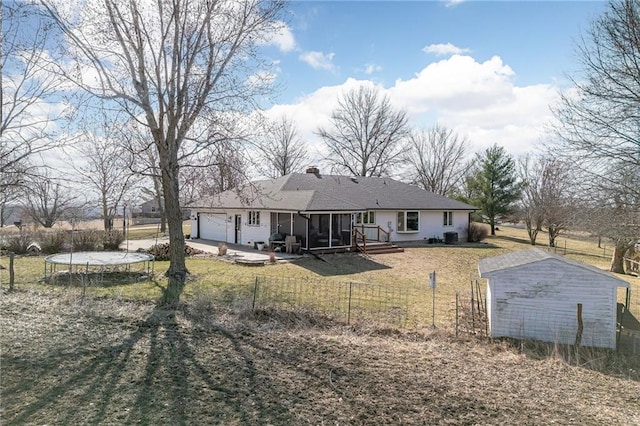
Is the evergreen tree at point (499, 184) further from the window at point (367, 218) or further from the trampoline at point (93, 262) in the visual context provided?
the trampoline at point (93, 262)

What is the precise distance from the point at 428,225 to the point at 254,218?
479 inches

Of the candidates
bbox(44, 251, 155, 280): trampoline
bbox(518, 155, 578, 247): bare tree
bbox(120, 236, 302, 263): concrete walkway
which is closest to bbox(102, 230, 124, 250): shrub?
bbox(120, 236, 302, 263): concrete walkway

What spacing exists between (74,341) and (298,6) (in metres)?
11.7

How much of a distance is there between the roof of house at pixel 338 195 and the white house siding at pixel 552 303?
39.7 ft

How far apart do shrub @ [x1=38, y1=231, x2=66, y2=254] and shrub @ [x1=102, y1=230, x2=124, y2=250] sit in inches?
72.8

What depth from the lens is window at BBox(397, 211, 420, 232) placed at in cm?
2592

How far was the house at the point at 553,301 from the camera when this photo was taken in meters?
7.83

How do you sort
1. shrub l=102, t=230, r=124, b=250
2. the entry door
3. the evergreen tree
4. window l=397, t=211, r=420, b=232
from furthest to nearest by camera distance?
the evergreen tree
window l=397, t=211, r=420, b=232
the entry door
shrub l=102, t=230, r=124, b=250

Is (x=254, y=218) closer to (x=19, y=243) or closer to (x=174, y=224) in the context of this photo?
(x=174, y=224)

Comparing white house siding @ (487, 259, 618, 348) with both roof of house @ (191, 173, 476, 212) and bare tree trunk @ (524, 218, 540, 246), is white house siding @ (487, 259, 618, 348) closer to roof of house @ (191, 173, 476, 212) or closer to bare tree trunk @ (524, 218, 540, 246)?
roof of house @ (191, 173, 476, 212)

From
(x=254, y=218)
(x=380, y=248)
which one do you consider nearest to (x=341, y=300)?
(x=380, y=248)

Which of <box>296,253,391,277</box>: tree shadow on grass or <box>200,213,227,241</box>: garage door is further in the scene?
<box>200,213,227,241</box>: garage door

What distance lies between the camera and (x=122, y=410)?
3.87 m

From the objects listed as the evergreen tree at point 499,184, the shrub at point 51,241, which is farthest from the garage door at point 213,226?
the evergreen tree at point 499,184
